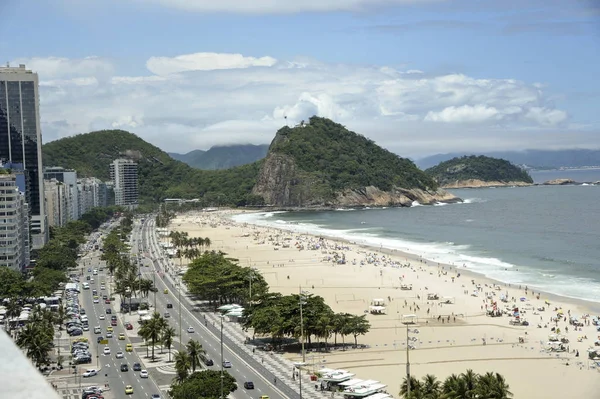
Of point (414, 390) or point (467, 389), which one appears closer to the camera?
point (467, 389)

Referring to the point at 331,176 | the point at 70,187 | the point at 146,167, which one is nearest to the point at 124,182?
the point at 146,167

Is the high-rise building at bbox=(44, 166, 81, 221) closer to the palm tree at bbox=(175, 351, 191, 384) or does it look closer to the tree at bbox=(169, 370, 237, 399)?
the palm tree at bbox=(175, 351, 191, 384)

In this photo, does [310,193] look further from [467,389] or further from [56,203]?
[467,389]

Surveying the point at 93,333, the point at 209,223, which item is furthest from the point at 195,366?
the point at 209,223

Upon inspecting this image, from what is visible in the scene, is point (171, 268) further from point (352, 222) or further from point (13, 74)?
point (352, 222)

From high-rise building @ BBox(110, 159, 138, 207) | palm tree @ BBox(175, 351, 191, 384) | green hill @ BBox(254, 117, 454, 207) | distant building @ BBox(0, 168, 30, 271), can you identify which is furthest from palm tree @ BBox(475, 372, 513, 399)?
high-rise building @ BBox(110, 159, 138, 207)

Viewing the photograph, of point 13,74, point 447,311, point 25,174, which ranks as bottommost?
point 447,311
